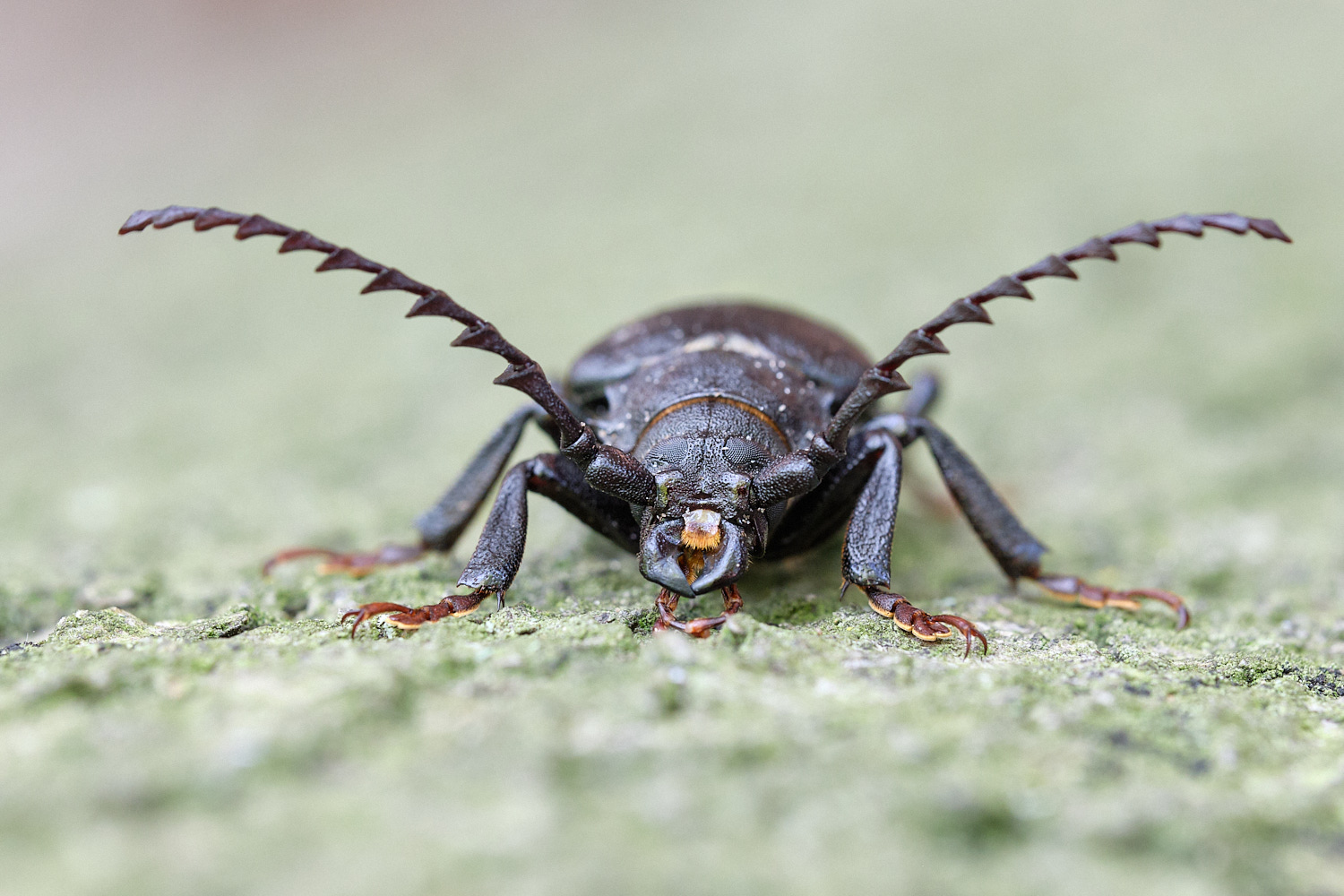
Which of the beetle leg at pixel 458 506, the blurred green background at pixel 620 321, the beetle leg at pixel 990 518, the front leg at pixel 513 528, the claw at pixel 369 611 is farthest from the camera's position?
the beetle leg at pixel 458 506

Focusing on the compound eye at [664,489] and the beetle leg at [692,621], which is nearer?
the beetle leg at [692,621]

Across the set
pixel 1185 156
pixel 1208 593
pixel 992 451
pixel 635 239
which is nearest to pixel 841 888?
pixel 1208 593

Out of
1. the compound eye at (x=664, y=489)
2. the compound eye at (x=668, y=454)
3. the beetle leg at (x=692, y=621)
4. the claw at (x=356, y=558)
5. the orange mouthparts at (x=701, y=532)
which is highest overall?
the compound eye at (x=668, y=454)

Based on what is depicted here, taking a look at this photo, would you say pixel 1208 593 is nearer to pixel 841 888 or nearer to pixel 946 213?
pixel 841 888

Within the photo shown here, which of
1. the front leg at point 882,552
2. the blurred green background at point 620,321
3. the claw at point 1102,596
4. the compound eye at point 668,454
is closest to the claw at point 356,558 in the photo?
the blurred green background at point 620,321

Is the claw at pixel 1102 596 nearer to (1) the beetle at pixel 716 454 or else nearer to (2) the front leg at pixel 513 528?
(1) the beetle at pixel 716 454

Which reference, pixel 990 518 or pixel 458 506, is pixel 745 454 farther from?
pixel 458 506
